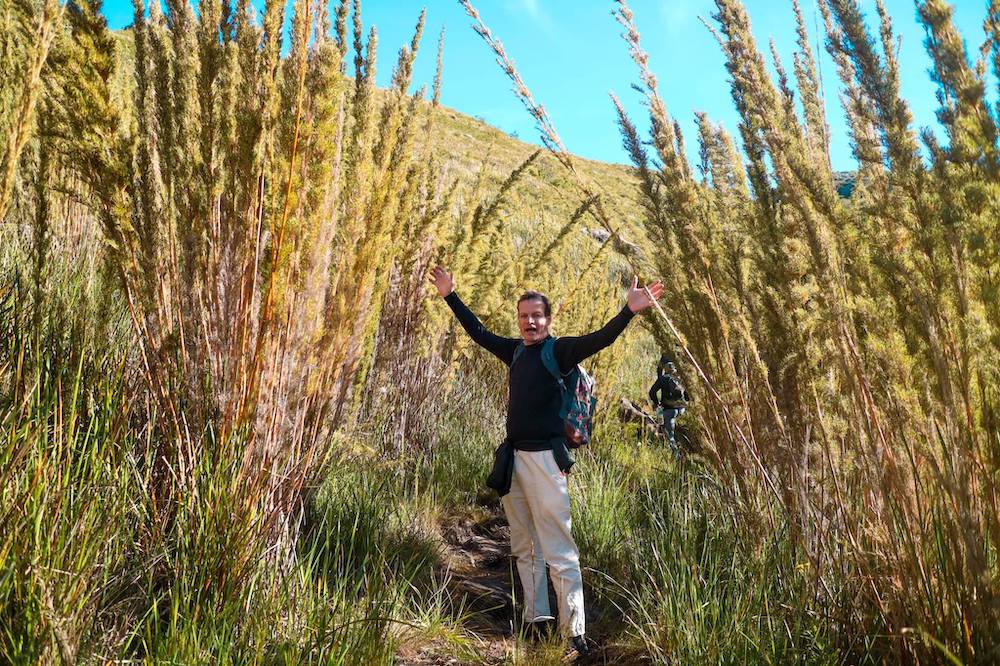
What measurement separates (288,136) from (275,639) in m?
1.57

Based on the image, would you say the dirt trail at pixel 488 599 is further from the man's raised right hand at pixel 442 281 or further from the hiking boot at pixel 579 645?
the man's raised right hand at pixel 442 281

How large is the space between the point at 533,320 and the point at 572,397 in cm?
47

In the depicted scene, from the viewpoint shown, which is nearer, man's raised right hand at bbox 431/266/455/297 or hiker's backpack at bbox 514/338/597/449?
hiker's backpack at bbox 514/338/597/449

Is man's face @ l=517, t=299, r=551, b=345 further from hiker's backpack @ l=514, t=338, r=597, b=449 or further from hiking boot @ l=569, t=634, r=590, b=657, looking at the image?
hiking boot @ l=569, t=634, r=590, b=657

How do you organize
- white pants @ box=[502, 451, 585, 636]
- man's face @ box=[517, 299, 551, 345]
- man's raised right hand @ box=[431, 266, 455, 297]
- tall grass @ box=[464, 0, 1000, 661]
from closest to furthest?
tall grass @ box=[464, 0, 1000, 661] → white pants @ box=[502, 451, 585, 636] → man's face @ box=[517, 299, 551, 345] → man's raised right hand @ box=[431, 266, 455, 297]

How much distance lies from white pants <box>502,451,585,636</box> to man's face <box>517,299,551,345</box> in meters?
0.63

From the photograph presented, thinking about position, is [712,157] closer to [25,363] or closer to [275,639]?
[275,639]

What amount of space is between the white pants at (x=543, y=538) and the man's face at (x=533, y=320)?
24.9 inches

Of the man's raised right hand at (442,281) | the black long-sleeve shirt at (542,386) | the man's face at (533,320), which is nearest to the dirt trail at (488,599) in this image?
the black long-sleeve shirt at (542,386)

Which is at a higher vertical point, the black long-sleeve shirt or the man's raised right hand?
the man's raised right hand

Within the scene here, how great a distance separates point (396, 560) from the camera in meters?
3.69

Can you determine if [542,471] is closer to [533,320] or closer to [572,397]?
[572,397]

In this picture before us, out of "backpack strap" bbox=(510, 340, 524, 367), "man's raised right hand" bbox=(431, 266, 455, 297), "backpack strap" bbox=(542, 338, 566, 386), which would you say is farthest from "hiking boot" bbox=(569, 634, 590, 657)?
"man's raised right hand" bbox=(431, 266, 455, 297)

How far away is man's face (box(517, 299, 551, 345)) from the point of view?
394 centimetres
